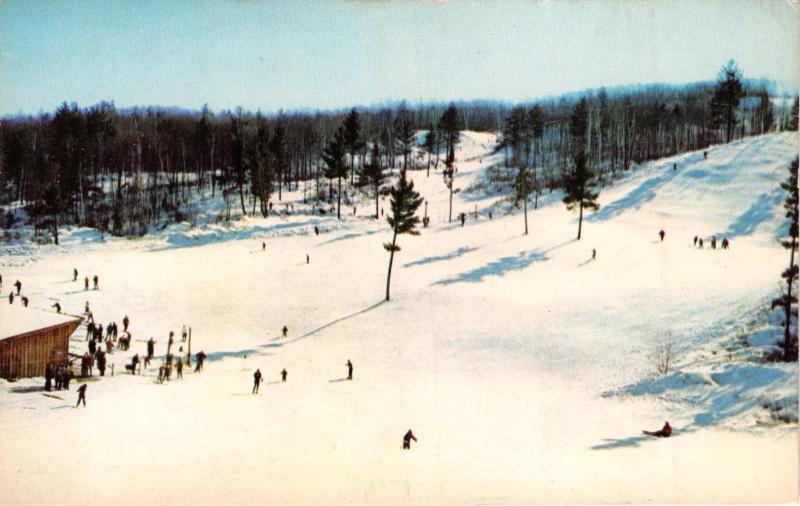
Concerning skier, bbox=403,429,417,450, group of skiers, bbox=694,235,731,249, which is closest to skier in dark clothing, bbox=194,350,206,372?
skier, bbox=403,429,417,450

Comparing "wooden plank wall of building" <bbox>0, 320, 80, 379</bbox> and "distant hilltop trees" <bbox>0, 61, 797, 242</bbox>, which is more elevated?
"distant hilltop trees" <bbox>0, 61, 797, 242</bbox>

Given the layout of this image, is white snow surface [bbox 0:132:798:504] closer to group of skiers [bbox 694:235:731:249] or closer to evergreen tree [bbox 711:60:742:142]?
group of skiers [bbox 694:235:731:249]

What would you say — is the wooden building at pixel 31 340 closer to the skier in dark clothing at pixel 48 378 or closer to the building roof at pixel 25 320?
the building roof at pixel 25 320

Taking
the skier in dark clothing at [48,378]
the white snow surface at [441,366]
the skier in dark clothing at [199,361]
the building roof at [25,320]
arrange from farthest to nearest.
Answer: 1. the skier in dark clothing at [199,361]
2. the building roof at [25,320]
3. the skier in dark clothing at [48,378]
4. the white snow surface at [441,366]

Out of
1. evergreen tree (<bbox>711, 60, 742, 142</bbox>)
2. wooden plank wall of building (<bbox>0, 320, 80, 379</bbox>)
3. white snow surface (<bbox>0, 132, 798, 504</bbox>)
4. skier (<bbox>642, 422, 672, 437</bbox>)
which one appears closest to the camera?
white snow surface (<bbox>0, 132, 798, 504</bbox>)

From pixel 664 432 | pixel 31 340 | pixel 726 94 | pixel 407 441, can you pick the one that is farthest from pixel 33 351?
pixel 726 94

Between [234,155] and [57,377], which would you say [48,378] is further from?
[234,155]

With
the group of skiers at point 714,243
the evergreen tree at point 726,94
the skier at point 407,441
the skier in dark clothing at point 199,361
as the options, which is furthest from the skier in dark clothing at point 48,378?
the evergreen tree at point 726,94
